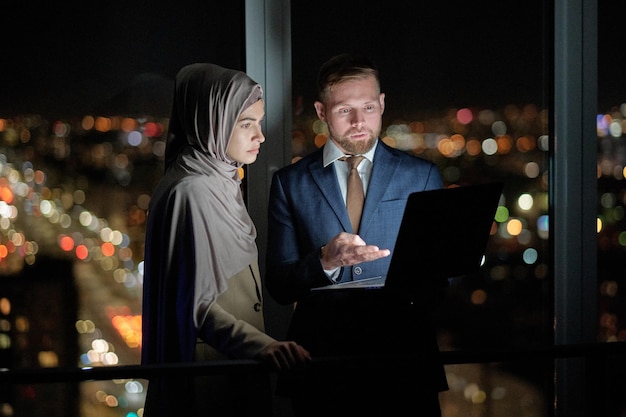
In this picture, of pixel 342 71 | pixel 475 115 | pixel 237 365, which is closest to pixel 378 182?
pixel 342 71

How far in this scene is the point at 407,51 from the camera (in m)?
3.11

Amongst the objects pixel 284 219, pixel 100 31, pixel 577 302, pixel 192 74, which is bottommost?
pixel 577 302

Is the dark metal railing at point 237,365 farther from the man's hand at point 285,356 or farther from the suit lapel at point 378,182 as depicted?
the suit lapel at point 378,182

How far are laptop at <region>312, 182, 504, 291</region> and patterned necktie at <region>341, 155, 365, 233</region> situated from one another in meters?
0.61

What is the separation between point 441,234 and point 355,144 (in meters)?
0.72

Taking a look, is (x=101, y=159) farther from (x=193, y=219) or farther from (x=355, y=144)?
(x=355, y=144)

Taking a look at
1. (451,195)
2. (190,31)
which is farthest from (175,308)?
(190,31)

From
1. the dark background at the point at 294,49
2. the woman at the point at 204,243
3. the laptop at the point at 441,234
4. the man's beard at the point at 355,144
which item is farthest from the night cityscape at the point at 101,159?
the laptop at the point at 441,234

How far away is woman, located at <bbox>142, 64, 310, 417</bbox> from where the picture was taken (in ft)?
8.02

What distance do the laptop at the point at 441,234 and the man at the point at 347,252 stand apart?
12.3 inches

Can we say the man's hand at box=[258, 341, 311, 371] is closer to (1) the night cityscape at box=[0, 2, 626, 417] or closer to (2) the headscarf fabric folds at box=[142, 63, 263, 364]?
(2) the headscarf fabric folds at box=[142, 63, 263, 364]

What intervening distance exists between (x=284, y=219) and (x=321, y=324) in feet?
1.30

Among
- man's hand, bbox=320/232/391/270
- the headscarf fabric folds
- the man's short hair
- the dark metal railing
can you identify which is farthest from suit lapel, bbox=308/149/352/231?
the dark metal railing

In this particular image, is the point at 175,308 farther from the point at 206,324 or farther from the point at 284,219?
the point at 284,219
